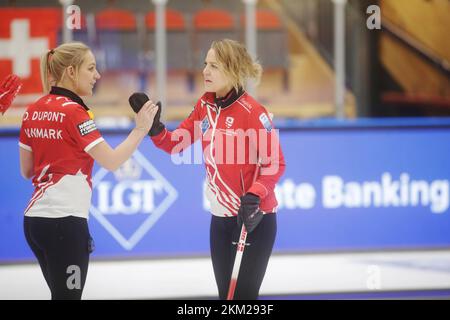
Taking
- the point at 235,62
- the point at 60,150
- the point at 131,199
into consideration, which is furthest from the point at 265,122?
the point at 131,199

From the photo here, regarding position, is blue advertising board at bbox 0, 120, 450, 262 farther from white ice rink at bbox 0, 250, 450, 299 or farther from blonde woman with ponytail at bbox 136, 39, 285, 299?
blonde woman with ponytail at bbox 136, 39, 285, 299

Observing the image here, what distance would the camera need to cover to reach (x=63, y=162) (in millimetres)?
3492

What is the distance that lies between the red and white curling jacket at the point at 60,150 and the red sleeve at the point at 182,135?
1.69ft

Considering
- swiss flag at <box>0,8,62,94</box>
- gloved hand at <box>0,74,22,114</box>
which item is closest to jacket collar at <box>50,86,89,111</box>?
gloved hand at <box>0,74,22,114</box>

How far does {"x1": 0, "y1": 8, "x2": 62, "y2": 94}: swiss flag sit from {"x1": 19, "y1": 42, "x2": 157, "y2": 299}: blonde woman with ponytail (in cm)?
445

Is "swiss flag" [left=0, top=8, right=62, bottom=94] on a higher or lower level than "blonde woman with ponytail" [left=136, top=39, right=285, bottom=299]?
higher

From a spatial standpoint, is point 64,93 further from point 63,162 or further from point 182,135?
point 182,135

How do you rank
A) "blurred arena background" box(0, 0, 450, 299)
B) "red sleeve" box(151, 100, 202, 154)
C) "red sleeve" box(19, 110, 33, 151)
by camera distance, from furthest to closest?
1. "blurred arena background" box(0, 0, 450, 299)
2. "red sleeve" box(151, 100, 202, 154)
3. "red sleeve" box(19, 110, 33, 151)

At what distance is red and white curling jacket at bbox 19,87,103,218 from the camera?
3.45m

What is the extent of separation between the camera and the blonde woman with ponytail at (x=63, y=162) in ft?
11.2

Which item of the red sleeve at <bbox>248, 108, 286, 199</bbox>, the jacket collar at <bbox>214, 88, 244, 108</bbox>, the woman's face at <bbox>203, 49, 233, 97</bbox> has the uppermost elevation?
the woman's face at <bbox>203, 49, 233, 97</bbox>

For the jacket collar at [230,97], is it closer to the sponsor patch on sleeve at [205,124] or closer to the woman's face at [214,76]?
the woman's face at [214,76]

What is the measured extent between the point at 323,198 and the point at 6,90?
3143mm

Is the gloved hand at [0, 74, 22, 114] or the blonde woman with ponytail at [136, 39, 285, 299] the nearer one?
the blonde woman with ponytail at [136, 39, 285, 299]
